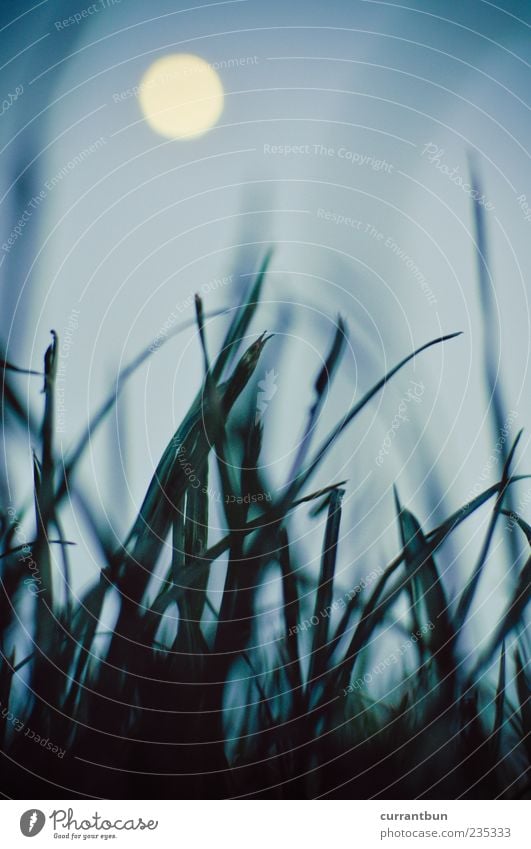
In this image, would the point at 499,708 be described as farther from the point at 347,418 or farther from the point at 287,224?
the point at 287,224

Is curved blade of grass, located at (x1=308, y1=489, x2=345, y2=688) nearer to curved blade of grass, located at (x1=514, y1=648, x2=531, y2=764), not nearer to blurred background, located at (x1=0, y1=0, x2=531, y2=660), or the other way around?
blurred background, located at (x1=0, y1=0, x2=531, y2=660)

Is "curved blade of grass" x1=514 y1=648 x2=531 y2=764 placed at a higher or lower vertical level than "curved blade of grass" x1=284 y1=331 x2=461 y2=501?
lower

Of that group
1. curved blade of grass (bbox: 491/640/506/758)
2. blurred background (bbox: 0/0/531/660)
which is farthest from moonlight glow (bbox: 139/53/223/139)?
curved blade of grass (bbox: 491/640/506/758)

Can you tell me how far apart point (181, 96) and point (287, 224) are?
0.18 meters

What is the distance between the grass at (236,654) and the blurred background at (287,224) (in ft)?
0.07

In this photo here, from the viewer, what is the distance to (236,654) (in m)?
0.70

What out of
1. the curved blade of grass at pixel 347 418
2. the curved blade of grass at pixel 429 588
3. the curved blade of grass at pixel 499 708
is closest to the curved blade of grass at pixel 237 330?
the curved blade of grass at pixel 347 418

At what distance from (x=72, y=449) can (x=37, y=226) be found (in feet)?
0.79

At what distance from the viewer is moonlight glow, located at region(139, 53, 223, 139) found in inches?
29.3

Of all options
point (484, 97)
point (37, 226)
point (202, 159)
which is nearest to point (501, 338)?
point (484, 97)

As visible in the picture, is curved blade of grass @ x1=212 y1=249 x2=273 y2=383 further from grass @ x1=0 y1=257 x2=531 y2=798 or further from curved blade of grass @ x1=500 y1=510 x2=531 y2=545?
curved blade of grass @ x1=500 y1=510 x2=531 y2=545

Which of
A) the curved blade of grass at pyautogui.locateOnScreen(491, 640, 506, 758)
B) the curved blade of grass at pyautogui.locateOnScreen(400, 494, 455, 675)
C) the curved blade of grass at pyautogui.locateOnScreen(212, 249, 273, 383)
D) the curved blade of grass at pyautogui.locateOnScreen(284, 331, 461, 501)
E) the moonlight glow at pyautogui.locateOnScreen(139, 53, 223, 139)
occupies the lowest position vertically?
the curved blade of grass at pyautogui.locateOnScreen(491, 640, 506, 758)
